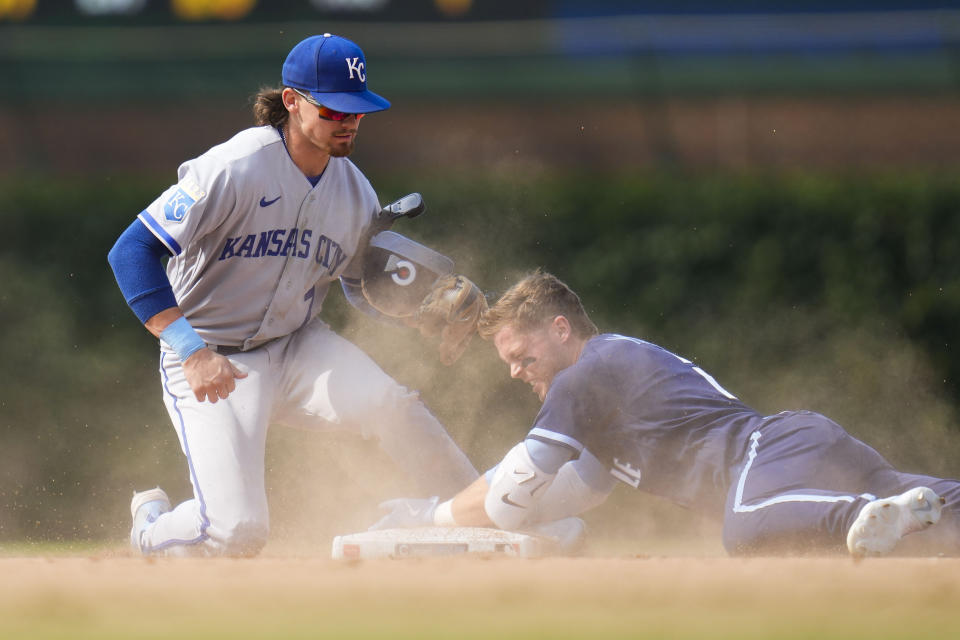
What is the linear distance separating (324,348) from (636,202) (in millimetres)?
3099

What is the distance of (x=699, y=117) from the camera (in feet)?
41.0

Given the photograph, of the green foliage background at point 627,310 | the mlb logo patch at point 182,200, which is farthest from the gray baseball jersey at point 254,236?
the green foliage background at point 627,310

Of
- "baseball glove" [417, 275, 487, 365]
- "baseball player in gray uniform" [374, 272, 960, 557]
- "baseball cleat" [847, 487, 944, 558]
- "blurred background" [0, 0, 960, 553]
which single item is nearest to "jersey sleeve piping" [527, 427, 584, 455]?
"baseball player in gray uniform" [374, 272, 960, 557]

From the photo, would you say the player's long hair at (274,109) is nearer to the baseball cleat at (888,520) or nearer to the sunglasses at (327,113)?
the sunglasses at (327,113)

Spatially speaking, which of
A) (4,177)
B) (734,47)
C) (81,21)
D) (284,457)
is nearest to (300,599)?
(284,457)

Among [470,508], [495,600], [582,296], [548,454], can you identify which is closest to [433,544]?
[470,508]

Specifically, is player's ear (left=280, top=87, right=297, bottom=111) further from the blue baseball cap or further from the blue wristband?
the blue wristband

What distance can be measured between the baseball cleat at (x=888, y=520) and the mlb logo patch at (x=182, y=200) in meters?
2.62

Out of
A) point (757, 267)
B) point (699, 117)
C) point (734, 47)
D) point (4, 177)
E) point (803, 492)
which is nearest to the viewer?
point (803, 492)

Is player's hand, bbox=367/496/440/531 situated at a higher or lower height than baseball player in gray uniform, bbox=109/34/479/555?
lower

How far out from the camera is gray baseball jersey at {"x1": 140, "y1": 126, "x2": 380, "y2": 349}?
15.0 ft

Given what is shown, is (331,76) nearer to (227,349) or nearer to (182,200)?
(182,200)

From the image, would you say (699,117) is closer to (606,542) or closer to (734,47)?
(734,47)

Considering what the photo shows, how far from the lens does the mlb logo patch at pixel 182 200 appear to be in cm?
448
